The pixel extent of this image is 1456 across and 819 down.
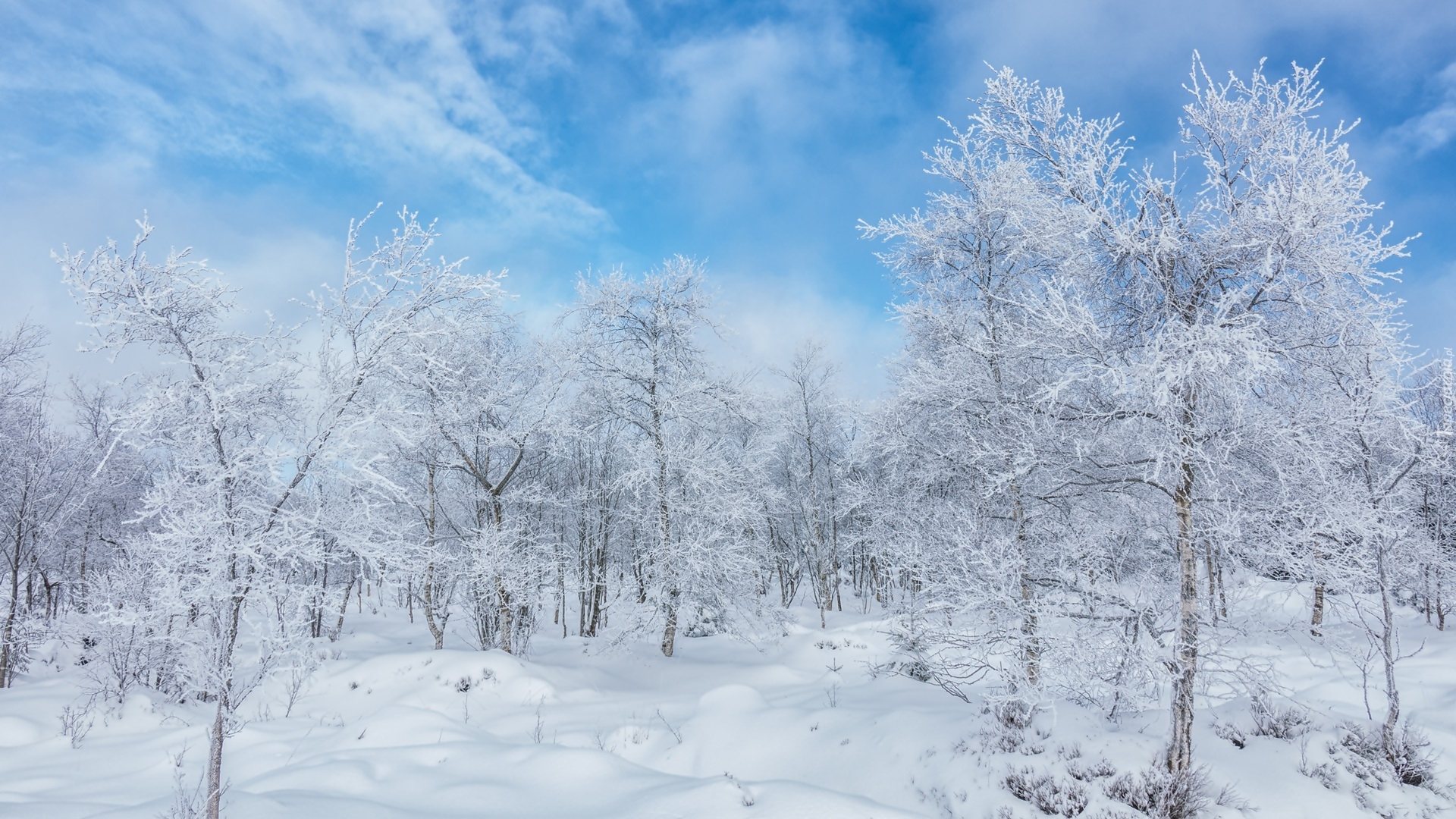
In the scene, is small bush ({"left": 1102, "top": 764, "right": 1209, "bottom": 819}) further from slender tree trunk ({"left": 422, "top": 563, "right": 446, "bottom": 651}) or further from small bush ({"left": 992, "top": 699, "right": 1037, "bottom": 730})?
slender tree trunk ({"left": 422, "top": 563, "right": 446, "bottom": 651})

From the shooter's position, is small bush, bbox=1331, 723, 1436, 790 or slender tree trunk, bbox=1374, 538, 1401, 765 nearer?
small bush, bbox=1331, 723, 1436, 790

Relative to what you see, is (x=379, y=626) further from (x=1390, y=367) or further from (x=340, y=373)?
(x=1390, y=367)

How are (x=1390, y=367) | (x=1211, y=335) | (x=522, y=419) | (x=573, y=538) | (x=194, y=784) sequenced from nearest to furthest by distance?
(x=1211, y=335) → (x=1390, y=367) → (x=194, y=784) → (x=522, y=419) → (x=573, y=538)

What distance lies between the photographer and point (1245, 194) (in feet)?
17.7

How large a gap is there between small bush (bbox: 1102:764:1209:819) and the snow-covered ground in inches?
5.4

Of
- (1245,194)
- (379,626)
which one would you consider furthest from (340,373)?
(379,626)

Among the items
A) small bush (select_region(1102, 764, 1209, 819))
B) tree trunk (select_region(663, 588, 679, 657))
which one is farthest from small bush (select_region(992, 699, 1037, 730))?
tree trunk (select_region(663, 588, 679, 657))

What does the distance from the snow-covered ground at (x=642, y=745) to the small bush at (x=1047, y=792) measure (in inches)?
1.3

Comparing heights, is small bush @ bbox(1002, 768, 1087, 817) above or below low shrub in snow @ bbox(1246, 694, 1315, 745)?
below

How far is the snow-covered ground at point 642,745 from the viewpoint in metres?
5.60

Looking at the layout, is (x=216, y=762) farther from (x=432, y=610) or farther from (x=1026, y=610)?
(x=432, y=610)

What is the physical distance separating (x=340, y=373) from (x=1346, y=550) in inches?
338

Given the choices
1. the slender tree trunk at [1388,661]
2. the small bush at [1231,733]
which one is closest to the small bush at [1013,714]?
the small bush at [1231,733]

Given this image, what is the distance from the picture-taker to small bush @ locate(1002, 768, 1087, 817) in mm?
5652
